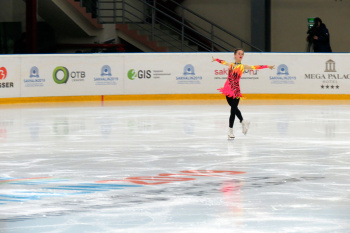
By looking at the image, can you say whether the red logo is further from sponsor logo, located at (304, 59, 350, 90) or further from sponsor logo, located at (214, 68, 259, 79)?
sponsor logo, located at (304, 59, 350, 90)

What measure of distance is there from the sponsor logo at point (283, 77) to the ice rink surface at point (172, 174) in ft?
14.9

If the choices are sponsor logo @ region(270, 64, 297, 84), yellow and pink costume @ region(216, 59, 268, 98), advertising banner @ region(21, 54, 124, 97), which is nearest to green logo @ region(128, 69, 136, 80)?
advertising banner @ region(21, 54, 124, 97)

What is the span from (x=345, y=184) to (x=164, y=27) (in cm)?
1893

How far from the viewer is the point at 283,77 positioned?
66.2 feet

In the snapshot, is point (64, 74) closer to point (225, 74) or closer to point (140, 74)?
point (140, 74)

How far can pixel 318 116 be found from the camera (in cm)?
1553

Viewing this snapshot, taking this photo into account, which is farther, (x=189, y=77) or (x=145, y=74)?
(x=189, y=77)

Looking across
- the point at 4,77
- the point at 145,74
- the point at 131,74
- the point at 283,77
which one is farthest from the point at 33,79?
the point at 283,77

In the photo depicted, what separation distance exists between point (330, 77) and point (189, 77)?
3.48 metres

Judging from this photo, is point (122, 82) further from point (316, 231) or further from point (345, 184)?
point (316, 231)

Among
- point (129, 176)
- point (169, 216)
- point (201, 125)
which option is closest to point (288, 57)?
point (201, 125)

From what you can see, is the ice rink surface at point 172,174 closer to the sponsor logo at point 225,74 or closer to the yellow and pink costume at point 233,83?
the yellow and pink costume at point 233,83

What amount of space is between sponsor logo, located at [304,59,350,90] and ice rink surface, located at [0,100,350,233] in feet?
14.3

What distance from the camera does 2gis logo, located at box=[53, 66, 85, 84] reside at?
752 inches
